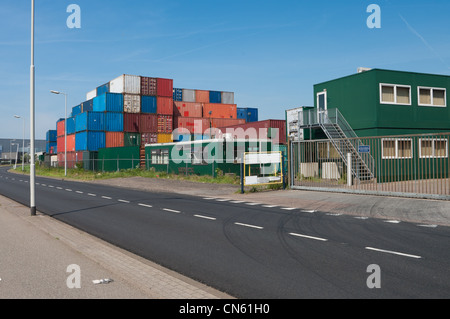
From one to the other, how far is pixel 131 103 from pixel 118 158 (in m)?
10.0

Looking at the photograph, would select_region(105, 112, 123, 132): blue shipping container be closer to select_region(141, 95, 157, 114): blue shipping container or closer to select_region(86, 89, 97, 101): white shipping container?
select_region(141, 95, 157, 114): blue shipping container

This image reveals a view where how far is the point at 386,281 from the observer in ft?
17.2

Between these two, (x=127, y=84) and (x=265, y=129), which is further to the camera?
(x=127, y=84)

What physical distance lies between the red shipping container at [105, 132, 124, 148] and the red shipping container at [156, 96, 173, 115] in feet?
20.5

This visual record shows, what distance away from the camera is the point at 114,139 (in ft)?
156

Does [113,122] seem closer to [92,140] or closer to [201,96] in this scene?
[92,140]

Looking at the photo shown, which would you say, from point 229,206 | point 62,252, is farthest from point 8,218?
point 229,206

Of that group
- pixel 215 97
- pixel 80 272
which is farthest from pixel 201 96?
pixel 80 272

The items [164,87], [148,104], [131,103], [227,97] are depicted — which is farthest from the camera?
[227,97]

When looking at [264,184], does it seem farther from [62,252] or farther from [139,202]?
[62,252]

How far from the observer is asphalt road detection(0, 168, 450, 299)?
201 inches

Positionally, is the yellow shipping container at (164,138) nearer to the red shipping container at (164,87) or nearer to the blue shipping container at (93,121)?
the red shipping container at (164,87)

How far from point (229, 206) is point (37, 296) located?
1021 centimetres

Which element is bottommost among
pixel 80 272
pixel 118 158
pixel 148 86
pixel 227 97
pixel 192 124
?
pixel 80 272
